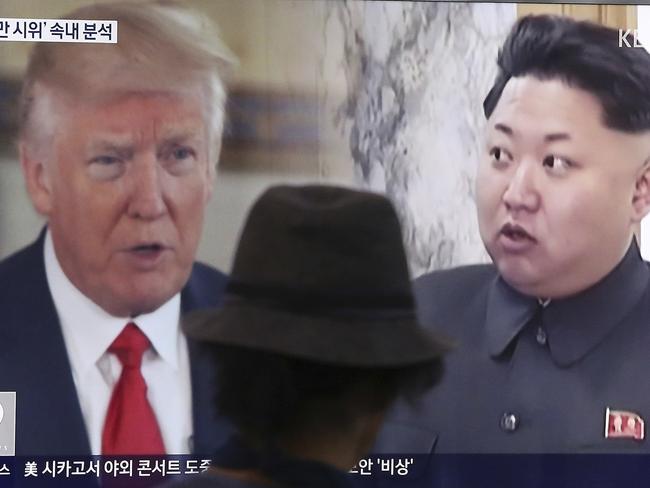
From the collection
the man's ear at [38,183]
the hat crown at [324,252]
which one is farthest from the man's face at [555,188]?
the hat crown at [324,252]

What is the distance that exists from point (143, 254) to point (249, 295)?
4.87ft

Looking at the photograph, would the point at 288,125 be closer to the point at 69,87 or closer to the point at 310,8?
the point at 310,8

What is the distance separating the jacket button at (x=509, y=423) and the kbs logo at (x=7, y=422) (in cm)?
123

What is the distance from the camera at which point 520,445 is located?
2.77 m

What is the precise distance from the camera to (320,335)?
122 centimetres

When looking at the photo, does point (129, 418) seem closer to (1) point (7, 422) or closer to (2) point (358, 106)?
(1) point (7, 422)

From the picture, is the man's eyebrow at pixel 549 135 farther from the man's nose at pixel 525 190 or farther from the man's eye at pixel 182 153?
the man's eye at pixel 182 153

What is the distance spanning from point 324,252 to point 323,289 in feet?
0.14

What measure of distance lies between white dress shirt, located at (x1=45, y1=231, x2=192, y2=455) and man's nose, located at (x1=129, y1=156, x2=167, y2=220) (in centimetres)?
22

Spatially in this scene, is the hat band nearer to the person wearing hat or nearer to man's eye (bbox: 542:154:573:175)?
the person wearing hat

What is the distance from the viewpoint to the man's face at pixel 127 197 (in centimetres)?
270

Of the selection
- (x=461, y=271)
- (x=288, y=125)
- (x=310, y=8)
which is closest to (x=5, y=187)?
(x=288, y=125)

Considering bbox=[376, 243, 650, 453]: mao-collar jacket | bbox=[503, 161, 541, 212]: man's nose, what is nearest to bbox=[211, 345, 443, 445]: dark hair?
bbox=[376, 243, 650, 453]: mao-collar jacket
